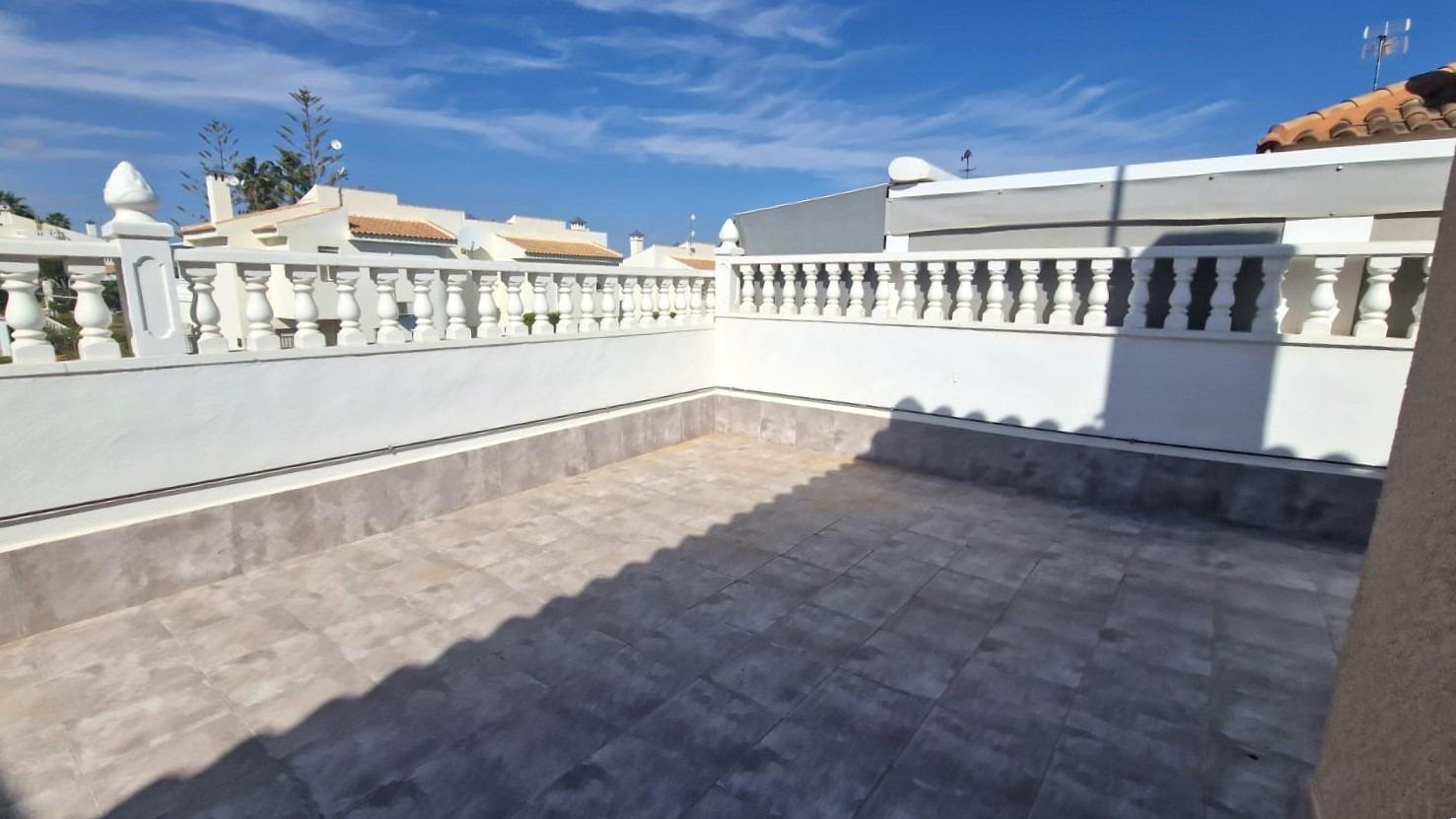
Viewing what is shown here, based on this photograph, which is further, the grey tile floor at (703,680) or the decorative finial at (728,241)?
the decorative finial at (728,241)

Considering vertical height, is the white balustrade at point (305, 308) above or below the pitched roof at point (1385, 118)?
below

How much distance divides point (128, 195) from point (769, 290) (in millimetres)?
4419

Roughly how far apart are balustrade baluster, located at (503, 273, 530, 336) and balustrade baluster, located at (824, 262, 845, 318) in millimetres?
2595

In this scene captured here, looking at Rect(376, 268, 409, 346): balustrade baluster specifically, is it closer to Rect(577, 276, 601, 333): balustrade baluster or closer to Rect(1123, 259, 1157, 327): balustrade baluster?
Rect(577, 276, 601, 333): balustrade baluster

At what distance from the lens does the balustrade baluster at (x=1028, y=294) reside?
4578 mm

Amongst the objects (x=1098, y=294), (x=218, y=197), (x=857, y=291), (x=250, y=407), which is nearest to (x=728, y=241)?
(x=857, y=291)

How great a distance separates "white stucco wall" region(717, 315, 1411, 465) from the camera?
146 inches

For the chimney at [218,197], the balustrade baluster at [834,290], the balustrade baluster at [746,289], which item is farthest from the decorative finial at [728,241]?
the chimney at [218,197]

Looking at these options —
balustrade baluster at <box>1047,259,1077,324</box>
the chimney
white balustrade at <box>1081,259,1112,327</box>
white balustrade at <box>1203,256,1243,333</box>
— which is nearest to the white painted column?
balustrade baluster at <box>1047,259,1077,324</box>

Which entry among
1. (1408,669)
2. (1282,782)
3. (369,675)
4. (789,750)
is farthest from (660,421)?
(1408,669)

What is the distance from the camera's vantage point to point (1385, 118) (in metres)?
4.81

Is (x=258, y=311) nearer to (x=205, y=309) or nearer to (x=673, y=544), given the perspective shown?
(x=205, y=309)

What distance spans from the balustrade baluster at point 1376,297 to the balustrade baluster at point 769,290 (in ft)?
13.2

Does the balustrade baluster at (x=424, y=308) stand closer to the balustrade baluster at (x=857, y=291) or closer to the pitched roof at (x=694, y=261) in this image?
the balustrade baluster at (x=857, y=291)
